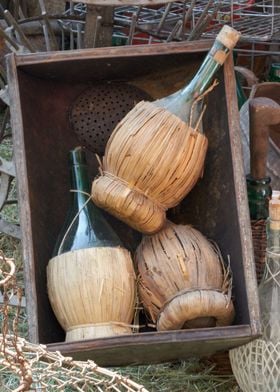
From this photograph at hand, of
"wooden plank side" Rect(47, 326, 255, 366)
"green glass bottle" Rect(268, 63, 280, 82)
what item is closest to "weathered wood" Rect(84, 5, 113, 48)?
"wooden plank side" Rect(47, 326, 255, 366)

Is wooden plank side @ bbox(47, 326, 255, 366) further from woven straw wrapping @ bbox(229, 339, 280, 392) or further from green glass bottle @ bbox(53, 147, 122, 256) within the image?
green glass bottle @ bbox(53, 147, 122, 256)

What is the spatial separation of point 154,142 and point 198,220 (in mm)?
234

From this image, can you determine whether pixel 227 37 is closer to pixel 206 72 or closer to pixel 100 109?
pixel 206 72

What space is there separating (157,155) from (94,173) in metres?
0.31

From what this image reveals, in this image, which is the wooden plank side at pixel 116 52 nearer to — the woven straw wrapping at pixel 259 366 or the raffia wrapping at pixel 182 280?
the raffia wrapping at pixel 182 280

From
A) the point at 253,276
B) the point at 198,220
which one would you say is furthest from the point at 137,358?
the point at 198,220

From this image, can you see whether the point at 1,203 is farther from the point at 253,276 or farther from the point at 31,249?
the point at 253,276

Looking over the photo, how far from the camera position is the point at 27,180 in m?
1.51

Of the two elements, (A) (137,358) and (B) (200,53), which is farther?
(B) (200,53)

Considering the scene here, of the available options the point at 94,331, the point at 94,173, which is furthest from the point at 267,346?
the point at 94,173

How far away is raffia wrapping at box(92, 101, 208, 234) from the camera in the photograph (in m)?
1.48

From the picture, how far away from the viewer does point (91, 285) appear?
1427mm

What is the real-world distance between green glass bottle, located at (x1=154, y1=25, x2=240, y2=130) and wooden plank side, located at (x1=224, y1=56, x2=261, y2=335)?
1.2 inches

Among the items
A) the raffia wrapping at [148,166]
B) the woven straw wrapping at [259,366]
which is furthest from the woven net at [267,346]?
the raffia wrapping at [148,166]
